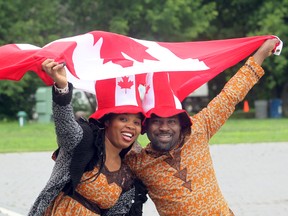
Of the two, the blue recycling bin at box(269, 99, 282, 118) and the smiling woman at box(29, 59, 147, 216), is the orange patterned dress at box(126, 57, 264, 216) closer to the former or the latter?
the smiling woman at box(29, 59, 147, 216)

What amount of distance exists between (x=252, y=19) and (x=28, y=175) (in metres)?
24.9

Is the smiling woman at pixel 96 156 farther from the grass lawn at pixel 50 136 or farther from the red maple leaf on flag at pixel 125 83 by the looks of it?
the grass lawn at pixel 50 136

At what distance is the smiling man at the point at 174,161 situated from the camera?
5.17 m

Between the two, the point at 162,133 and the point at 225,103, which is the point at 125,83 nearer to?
the point at 162,133

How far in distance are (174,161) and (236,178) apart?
8.62 meters

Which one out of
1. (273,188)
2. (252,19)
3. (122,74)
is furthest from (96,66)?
(252,19)

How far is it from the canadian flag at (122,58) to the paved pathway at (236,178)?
4.84 m

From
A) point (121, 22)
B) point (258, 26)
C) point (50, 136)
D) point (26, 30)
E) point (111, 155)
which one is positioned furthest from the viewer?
point (258, 26)

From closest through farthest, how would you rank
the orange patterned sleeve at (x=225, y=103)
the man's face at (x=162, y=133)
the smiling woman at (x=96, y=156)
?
the smiling woman at (x=96, y=156)
the man's face at (x=162, y=133)
the orange patterned sleeve at (x=225, y=103)

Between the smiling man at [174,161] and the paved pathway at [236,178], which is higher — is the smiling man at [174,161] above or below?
above

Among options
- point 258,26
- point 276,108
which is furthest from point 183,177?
point 258,26

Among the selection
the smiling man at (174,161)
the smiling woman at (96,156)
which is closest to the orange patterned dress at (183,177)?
the smiling man at (174,161)

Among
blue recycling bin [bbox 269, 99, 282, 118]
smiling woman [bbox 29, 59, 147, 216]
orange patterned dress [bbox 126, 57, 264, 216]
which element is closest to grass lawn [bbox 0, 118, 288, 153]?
blue recycling bin [bbox 269, 99, 282, 118]

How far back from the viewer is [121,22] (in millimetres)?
35312
